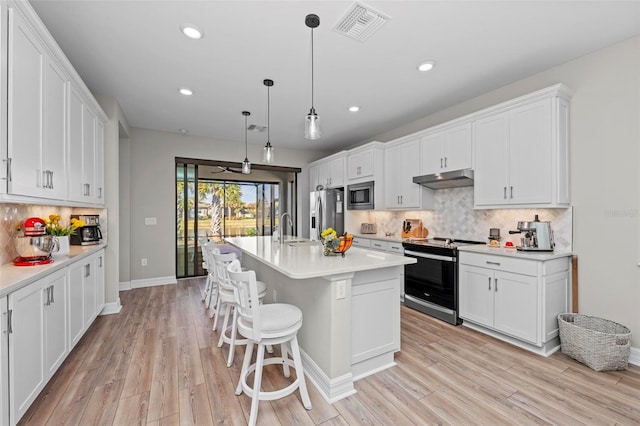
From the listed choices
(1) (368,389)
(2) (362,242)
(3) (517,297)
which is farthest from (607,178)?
(2) (362,242)

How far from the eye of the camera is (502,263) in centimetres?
287

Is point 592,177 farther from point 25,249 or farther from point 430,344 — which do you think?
point 25,249

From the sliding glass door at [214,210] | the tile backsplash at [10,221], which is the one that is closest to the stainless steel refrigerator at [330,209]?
the sliding glass door at [214,210]

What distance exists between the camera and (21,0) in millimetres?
1688

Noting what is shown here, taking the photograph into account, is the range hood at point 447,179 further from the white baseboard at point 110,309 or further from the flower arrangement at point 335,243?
the white baseboard at point 110,309

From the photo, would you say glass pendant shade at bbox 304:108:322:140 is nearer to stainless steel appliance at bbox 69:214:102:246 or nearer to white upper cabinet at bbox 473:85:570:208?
white upper cabinet at bbox 473:85:570:208

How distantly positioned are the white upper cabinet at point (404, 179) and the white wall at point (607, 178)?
1.71 metres

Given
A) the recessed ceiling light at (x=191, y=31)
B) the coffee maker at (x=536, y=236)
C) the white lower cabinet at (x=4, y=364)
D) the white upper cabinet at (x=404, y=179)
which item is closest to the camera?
the white lower cabinet at (x=4, y=364)

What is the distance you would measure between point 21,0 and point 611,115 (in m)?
4.46

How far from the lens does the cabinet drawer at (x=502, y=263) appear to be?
264 centimetres

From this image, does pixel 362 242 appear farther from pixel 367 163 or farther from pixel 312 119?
pixel 312 119

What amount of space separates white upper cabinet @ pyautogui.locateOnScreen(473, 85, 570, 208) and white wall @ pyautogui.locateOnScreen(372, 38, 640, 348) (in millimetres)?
146

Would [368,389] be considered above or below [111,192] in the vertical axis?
below

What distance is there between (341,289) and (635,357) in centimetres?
262
